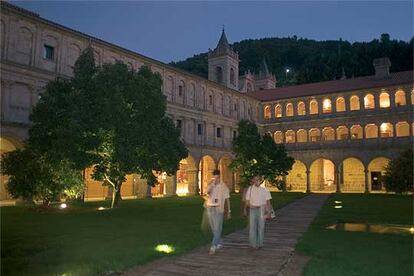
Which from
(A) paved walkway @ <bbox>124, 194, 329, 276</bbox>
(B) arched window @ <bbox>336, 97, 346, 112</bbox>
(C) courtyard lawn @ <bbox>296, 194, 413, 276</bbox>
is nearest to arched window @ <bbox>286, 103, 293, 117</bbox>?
(B) arched window @ <bbox>336, 97, 346, 112</bbox>

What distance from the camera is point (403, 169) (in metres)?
34.6

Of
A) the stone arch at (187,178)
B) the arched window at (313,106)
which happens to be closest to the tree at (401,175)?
the stone arch at (187,178)

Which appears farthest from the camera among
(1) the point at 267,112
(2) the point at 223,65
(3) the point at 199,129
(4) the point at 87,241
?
(2) the point at 223,65

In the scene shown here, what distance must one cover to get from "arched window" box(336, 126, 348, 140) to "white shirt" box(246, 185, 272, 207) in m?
44.5

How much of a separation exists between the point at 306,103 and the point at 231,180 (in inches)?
592

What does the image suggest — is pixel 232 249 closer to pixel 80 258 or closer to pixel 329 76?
pixel 80 258

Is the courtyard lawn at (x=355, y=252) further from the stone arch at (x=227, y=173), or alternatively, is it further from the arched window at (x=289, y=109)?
the arched window at (x=289, y=109)

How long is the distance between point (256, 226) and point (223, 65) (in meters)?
52.6

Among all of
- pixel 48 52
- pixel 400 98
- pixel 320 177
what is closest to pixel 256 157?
pixel 48 52

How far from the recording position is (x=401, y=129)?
1890 inches

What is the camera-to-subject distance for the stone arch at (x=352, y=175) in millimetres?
52062

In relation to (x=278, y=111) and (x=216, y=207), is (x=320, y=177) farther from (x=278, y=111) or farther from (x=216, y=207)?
(x=216, y=207)

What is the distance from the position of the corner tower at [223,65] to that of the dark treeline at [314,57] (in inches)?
1070

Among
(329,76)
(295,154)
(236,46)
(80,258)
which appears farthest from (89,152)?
(236,46)
